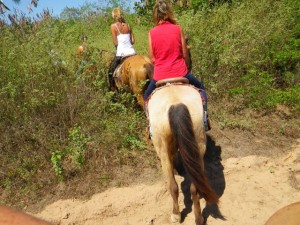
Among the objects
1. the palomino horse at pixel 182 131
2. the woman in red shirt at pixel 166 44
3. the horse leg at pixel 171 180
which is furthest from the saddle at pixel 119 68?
the horse leg at pixel 171 180

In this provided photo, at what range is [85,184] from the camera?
505cm

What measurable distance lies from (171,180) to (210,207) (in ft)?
2.63

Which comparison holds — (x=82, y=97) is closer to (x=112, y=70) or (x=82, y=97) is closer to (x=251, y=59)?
(x=112, y=70)

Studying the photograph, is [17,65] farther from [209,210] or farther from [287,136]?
[287,136]

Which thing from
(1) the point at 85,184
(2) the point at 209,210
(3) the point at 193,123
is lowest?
(2) the point at 209,210

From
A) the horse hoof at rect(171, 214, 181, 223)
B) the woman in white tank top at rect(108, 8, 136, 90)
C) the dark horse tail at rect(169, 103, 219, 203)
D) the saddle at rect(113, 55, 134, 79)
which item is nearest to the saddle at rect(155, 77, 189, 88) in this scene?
the dark horse tail at rect(169, 103, 219, 203)

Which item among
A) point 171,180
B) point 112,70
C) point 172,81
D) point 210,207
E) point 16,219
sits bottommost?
point 210,207

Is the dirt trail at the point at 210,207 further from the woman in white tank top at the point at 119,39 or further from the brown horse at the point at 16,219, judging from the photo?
the brown horse at the point at 16,219

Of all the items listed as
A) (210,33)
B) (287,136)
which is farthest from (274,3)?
(287,136)

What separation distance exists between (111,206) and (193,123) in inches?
70.6

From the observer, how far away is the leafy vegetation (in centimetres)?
528

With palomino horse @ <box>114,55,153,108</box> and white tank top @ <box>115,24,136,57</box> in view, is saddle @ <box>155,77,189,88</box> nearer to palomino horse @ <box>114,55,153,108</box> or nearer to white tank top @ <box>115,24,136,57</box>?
palomino horse @ <box>114,55,153,108</box>

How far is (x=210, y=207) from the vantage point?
469 cm

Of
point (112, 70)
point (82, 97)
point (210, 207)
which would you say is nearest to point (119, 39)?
point (112, 70)
